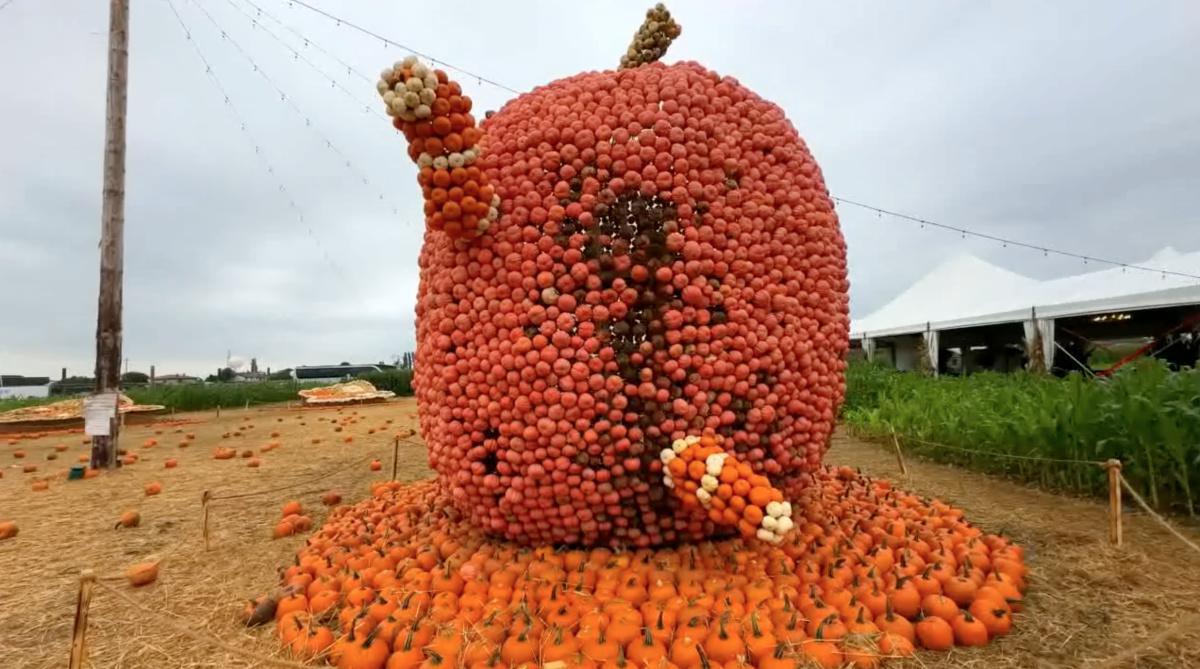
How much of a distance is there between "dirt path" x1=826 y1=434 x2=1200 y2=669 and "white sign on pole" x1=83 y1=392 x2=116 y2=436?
29.4ft

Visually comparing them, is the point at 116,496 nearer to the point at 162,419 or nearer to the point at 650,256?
the point at 650,256

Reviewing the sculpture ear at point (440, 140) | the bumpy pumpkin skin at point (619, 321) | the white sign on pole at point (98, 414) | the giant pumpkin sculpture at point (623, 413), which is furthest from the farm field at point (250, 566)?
the sculpture ear at point (440, 140)

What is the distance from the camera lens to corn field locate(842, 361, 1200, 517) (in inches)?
193

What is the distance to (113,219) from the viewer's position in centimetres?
802

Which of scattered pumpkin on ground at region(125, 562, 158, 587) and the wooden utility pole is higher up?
the wooden utility pole

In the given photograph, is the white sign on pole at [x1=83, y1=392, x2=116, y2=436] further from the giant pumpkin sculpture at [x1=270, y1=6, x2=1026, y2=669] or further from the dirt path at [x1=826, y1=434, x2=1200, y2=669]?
the dirt path at [x1=826, y1=434, x2=1200, y2=669]

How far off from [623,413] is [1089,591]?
2.53 m

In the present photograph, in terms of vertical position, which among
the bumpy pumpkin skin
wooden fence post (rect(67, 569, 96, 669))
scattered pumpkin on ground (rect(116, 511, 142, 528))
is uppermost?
the bumpy pumpkin skin

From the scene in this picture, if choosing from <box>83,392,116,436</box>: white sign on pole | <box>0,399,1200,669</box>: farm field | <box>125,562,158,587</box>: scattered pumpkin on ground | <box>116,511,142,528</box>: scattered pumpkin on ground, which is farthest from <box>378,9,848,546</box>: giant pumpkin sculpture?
<box>83,392,116,436</box>: white sign on pole

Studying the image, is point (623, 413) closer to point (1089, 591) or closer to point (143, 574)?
point (1089, 591)

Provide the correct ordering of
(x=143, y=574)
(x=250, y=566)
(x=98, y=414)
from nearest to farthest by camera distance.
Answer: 1. (x=143, y=574)
2. (x=250, y=566)
3. (x=98, y=414)

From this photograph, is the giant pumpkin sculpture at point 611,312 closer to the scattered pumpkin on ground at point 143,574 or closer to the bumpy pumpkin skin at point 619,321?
→ the bumpy pumpkin skin at point 619,321

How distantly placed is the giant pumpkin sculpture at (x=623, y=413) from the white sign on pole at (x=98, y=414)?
20.4 ft

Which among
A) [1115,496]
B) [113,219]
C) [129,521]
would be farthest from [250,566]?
[113,219]
